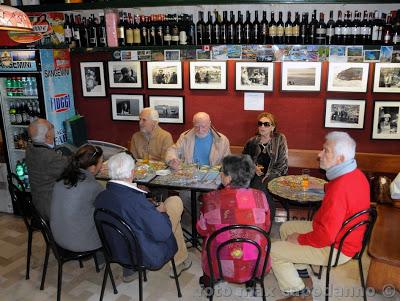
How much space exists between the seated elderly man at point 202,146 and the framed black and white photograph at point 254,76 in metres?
0.81

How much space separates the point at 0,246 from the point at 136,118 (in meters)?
2.33

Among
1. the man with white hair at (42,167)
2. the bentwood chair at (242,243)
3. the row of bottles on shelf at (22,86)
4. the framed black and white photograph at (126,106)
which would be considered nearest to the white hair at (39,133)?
the man with white hair at (42,167)

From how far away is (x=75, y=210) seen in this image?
280 centimetres

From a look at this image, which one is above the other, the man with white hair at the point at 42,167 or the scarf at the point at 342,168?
the scarf at the point at 342,168

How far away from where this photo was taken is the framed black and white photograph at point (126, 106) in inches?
207

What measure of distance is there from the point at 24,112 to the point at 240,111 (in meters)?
2.86

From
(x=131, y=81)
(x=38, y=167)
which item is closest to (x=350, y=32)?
(x=131, y=81)

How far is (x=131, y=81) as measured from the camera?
5.20 m

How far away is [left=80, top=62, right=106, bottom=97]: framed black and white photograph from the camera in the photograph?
5.30 meters

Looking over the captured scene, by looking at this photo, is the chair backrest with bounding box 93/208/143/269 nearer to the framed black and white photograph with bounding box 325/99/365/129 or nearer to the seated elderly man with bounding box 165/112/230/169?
the seated elderly man with bounding box 165/112/230/169

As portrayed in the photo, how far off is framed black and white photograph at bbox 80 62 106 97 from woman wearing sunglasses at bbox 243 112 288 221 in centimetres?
242

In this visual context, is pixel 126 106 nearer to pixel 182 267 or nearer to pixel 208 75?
pixel 208 75

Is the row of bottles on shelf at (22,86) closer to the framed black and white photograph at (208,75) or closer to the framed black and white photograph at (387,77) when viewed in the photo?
the framed black and white photograph at (208,75)

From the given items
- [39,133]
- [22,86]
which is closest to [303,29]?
[39,133]
